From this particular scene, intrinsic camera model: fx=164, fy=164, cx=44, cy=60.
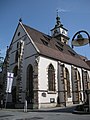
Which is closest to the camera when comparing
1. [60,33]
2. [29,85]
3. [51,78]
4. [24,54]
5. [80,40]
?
[80,40]

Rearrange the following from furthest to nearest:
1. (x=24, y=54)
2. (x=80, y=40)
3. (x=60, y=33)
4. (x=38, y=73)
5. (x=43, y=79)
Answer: (x=60, y=33)
(x=24, y=54)
(x=43, y=79)
(x=38, y=73)
(x=80, y=40)

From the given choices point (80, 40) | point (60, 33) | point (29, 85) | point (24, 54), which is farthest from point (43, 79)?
point (60, 33)

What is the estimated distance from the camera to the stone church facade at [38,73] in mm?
26719

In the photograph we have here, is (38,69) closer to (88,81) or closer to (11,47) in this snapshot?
(11,47)

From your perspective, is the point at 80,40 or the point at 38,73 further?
the point at 38,73

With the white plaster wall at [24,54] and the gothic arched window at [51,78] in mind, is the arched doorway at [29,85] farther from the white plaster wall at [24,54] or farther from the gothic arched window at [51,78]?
the gothic arched window at [51,78]

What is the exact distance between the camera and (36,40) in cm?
3072

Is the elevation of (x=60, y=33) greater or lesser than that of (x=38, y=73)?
greater

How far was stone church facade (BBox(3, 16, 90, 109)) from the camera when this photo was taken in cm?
2672

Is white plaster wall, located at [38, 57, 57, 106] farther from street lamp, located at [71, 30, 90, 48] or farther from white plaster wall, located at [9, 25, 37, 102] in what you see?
street lamp, located at [71, 30, 90, 48]

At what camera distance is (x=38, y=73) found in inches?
1037

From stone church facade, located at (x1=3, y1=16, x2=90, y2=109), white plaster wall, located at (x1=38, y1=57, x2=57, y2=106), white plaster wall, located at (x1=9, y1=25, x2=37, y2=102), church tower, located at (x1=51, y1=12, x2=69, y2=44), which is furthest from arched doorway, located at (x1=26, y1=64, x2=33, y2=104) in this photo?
church tower, located at (x1=51, y1=12, x2=69, y2=44)

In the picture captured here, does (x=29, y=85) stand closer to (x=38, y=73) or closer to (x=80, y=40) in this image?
(x=38, y=73)

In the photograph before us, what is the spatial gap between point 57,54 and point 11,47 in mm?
10084
